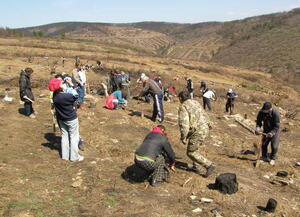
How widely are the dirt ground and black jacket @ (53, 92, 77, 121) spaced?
1127 millimetres

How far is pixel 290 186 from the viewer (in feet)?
22.5

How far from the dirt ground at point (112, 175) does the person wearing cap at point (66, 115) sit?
0.33 meters

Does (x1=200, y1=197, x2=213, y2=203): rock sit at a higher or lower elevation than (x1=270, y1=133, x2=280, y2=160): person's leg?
lower

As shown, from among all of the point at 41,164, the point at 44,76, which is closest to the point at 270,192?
the point at 41,164

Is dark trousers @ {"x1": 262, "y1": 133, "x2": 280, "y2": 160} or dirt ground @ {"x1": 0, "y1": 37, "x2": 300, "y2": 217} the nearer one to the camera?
dirt ground @ {"x1": 0, "y1": 37, "x2": 300, "y2": 217}

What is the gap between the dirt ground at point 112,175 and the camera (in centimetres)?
509

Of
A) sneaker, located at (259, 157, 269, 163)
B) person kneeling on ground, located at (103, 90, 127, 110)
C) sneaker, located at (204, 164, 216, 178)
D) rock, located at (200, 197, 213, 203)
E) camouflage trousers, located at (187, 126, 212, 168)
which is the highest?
camouflage trousers, located at (187, 126, 212, 168)

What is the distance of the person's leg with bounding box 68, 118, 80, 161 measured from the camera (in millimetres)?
6338

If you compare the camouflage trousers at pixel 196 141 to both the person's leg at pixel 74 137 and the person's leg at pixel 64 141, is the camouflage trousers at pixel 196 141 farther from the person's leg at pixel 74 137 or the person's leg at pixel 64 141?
the person's leg at pixel 64 141

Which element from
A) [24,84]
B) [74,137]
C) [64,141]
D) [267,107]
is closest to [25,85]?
[24,84]

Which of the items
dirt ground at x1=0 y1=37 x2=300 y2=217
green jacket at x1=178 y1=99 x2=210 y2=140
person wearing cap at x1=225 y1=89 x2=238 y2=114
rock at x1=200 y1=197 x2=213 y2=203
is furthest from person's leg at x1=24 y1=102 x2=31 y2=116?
person wearing cap at x1=225 y1=89 x2=238 y2=114

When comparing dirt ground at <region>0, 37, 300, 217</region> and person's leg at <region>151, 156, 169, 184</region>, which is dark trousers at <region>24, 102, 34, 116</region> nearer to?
dirt ground at <region>0, 37, 300, 217</region>

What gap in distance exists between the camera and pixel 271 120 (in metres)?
7.78

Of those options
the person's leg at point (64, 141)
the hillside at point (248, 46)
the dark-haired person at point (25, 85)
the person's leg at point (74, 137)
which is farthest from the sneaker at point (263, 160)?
the hillside at point (248, 46)
